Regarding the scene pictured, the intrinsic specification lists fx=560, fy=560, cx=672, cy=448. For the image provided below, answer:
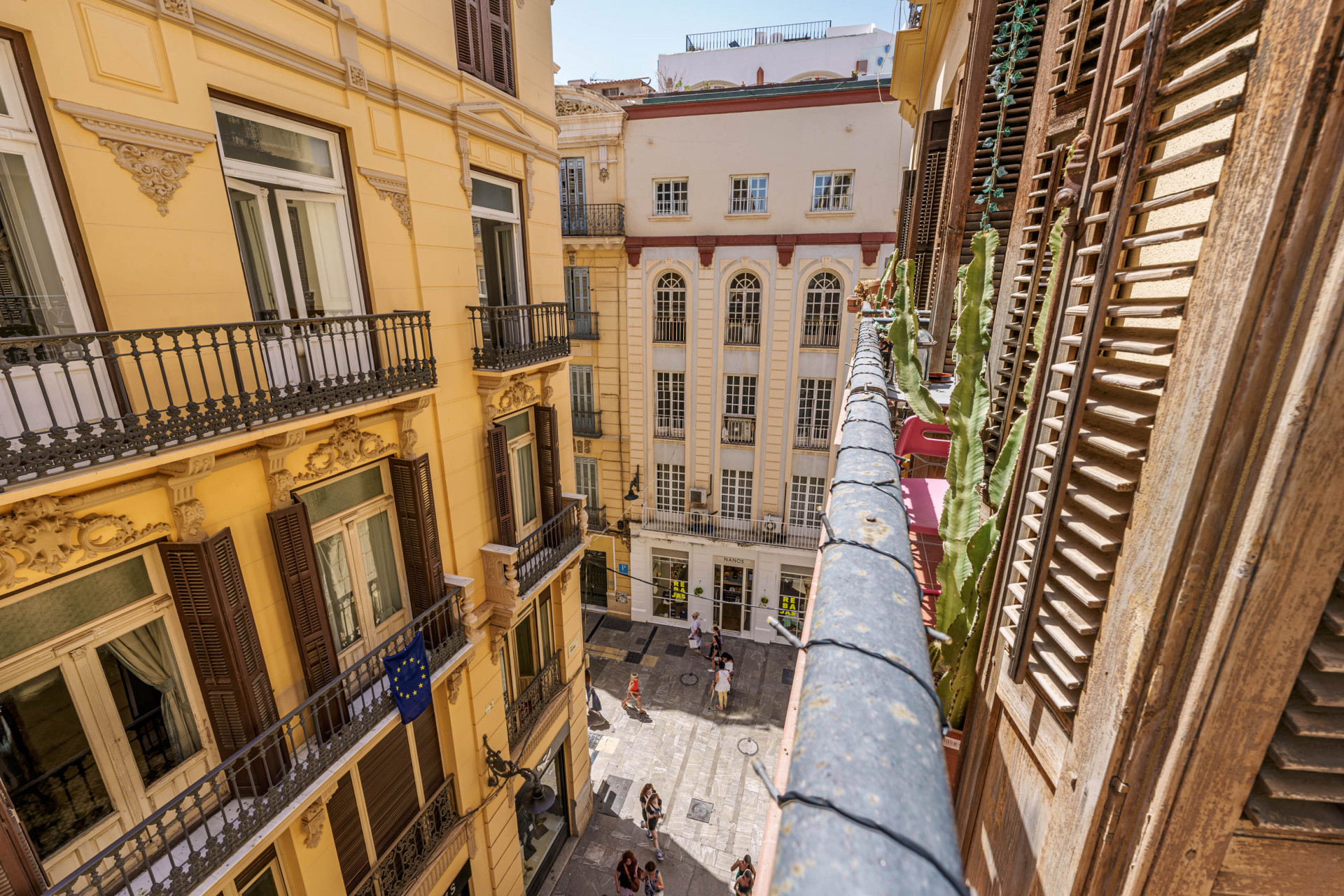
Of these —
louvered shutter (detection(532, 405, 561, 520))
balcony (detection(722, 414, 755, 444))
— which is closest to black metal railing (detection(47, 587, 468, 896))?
louvered shutter (detection(532, 405, 561, 520))

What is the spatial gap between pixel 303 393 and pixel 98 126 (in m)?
2.55

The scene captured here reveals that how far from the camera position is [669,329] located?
2038cm

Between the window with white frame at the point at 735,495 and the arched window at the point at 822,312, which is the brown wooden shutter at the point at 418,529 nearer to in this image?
the window with white frame at the point at 735,495

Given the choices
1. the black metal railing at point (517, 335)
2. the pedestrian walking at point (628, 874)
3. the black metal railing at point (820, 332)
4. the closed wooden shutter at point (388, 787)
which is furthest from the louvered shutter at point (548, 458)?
the black metal railing at point (820, 332)

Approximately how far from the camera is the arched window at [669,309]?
20094mm

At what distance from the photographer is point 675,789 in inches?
569

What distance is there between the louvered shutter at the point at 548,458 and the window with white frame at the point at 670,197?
11.3 metres

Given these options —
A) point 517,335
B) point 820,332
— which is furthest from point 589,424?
point 517,335

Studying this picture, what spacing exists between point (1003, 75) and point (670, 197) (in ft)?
48.5

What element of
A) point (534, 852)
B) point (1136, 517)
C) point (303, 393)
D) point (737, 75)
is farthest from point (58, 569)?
point (737, 75)

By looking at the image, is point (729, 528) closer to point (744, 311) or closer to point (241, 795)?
point (744, 311)

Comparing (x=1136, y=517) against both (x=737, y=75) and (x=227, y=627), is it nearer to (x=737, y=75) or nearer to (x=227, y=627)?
(x=227, y=627)

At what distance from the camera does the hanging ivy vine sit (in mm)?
5527

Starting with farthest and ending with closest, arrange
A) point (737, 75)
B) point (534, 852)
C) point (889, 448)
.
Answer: point (737, 75) < point (534, 852) < point (889, 448)
